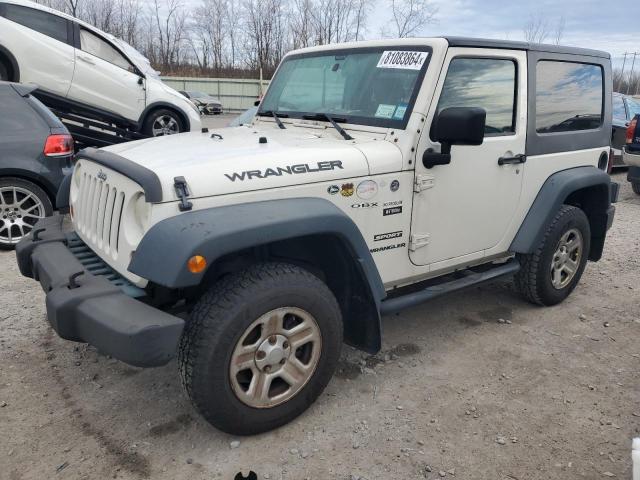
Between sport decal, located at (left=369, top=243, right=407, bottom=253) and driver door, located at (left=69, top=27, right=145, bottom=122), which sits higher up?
driver door, located at (left=69, top=27, right=145, bottom=122)

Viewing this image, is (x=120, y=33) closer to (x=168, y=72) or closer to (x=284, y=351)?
(x=168, y=72)

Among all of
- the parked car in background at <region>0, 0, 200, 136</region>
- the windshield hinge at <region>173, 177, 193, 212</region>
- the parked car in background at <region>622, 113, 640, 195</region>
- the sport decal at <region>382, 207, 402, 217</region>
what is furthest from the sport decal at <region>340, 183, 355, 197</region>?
the parked car in background at <region>622, 113, 640, 195</region>

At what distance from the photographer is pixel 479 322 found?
4230 mm

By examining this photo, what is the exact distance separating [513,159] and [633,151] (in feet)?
20.8

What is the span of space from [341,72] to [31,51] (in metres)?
6.06

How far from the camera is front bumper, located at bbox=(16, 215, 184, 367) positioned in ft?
7.23

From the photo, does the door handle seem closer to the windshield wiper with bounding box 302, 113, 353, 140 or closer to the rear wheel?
the windshield wiper with bounding box 302, 113, 353, 140

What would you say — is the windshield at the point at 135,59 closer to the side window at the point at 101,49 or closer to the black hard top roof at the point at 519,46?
the side window at the point at 101,49

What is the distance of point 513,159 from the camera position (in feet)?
12.2

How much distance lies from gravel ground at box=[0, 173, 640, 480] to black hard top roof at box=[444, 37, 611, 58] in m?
2.02

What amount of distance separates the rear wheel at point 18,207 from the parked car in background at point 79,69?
10.3ft

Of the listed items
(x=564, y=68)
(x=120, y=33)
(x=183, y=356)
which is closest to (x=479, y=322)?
(x=564, y=68)

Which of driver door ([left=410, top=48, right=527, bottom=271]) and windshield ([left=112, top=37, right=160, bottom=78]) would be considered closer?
driver door ([left=410, top=48, right=527, bottom=271])

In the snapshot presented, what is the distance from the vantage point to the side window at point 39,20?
299 inches
